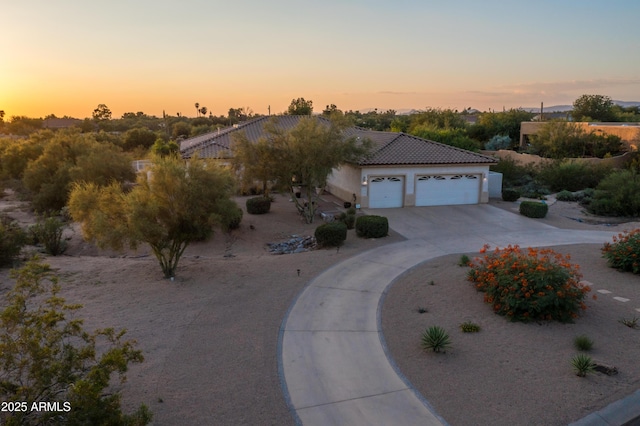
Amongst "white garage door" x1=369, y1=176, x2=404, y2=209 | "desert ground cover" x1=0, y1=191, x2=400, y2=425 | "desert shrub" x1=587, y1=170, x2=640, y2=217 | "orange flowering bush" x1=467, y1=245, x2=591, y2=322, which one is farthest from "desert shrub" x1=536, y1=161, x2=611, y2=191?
"orange flowering bush" x1=467, y1=245, x2=591, y2=322

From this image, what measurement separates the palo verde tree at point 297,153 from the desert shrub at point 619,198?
48.4 ft

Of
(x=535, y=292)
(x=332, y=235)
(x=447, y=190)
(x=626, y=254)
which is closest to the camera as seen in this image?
(x=535, y=292)

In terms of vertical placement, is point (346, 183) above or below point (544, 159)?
below

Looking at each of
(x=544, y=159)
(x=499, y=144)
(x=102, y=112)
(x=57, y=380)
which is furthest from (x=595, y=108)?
(x=102, y=112)

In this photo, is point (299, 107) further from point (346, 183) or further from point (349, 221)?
point (349, 221)

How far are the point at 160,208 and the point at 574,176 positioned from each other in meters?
29.1

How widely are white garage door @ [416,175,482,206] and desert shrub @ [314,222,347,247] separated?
9.78m

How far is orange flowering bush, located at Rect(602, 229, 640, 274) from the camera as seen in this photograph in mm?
14177

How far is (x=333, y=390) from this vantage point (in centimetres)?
801

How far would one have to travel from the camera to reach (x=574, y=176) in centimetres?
3192

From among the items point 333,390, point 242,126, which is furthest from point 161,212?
point 242,126

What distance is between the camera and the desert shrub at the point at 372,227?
19.3 meters

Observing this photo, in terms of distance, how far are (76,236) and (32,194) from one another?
12521mm

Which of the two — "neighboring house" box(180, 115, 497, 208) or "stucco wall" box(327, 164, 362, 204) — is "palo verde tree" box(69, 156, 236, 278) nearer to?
"neighboring house" box(180, 115, 497, 208)
